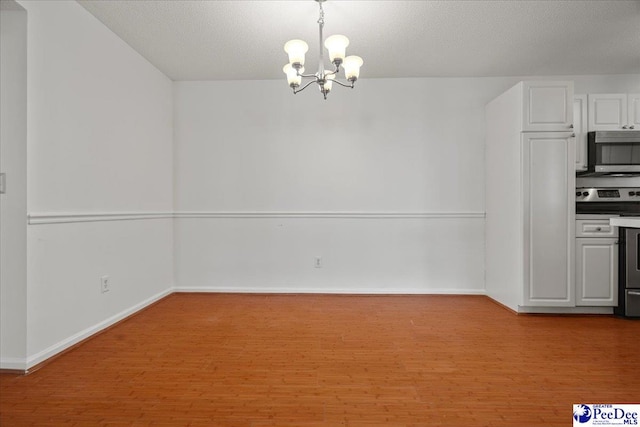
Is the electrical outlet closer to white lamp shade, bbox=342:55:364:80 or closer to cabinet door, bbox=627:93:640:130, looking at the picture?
white lamp shade, bbox=342:55:364:80

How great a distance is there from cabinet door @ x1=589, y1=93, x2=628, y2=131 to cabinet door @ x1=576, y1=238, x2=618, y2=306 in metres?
1.26

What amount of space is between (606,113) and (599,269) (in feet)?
5.50

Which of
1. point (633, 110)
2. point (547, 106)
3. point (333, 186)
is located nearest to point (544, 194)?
point (547, 106)

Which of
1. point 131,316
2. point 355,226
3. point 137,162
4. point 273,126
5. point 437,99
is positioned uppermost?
point 437,99

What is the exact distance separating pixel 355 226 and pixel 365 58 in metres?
1.92

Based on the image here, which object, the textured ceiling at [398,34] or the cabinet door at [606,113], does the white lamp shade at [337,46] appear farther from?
the cabinet door at [606,113]

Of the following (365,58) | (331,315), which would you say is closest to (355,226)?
(331,315)

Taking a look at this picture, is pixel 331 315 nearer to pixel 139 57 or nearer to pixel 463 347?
pixel 463 347

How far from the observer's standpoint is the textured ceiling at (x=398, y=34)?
275 centimetres

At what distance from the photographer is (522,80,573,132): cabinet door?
3330mm

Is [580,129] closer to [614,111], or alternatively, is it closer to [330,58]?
[614,111]

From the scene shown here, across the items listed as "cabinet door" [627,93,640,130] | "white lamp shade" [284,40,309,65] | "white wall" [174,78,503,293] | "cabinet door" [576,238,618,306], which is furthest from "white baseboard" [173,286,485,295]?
"white lamp shade" [284,40,309,65]

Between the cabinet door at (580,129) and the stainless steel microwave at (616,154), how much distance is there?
97mm

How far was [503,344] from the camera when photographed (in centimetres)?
267
